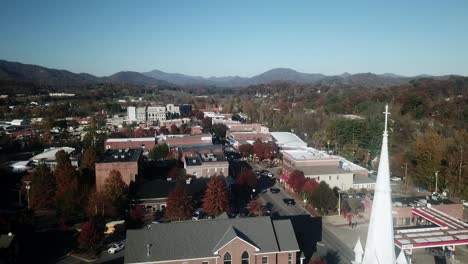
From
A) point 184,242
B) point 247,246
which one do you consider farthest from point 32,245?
point 247,246

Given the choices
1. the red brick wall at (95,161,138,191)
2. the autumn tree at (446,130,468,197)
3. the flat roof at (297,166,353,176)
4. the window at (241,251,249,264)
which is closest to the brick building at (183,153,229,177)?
the red brick wall at (95,161,138,191)

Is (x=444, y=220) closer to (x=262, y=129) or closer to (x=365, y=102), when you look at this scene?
(x=262, y=129)

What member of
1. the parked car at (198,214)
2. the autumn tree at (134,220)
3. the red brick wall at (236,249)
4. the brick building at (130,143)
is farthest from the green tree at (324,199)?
the brick building at (130,143)

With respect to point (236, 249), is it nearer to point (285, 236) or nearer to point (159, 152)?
point (285, 236)

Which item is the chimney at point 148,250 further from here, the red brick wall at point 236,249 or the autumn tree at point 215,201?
the autumn tree at point 215,201

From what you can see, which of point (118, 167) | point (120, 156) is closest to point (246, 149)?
A: point (120, 156)

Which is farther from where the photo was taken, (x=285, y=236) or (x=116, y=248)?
(x=116, y=248)

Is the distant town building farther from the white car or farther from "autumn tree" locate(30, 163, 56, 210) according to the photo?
the white car
